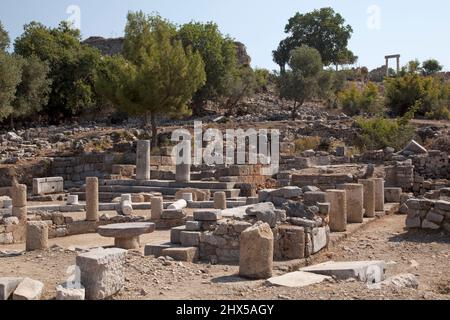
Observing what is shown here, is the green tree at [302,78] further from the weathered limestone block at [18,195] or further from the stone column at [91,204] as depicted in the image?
the weathered limestone block at [18,195]

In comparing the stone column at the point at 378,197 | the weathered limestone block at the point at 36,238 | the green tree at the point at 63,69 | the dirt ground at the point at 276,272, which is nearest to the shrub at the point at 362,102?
the green tree at the point at 63,69

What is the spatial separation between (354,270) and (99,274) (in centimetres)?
342

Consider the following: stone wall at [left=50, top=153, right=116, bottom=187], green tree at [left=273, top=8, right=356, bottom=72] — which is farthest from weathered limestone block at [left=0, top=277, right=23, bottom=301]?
green tree at [left=273, top=8, right=356, bottom=72]

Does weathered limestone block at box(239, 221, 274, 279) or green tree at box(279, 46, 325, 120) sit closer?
weathered limestone block at box(239, 221, 274, 279)

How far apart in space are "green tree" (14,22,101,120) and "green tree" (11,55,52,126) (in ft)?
10.7

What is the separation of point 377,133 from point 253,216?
17.4 meters

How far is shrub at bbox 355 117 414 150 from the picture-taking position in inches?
998

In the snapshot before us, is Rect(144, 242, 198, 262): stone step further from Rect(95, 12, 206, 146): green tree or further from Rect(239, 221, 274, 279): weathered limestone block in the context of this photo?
Rect(95, 12, 206, 146): green tree

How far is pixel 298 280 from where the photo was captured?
777 centimetres

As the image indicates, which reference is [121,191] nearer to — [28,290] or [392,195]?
[392,195]

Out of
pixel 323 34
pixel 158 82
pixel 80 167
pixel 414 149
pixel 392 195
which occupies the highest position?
pixel 323 34

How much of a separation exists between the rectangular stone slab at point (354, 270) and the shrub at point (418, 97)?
29.8m

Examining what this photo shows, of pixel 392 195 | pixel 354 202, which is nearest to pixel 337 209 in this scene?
pixel 354 202
